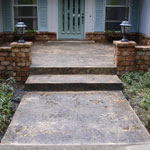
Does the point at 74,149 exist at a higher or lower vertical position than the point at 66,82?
A: lower

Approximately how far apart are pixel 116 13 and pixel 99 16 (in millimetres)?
651

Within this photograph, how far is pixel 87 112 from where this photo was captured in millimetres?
3475

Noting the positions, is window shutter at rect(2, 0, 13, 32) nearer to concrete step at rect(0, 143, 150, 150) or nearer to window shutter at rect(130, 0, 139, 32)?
window shutter at rect(130, 0, 139, 32)

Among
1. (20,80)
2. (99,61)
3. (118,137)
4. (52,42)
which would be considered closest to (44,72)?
(20,80)

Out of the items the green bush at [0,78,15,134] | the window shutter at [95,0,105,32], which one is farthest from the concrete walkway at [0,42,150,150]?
the window shutter at [95,0,105,32]

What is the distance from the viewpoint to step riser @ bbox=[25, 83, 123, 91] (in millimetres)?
4297

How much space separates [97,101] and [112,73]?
123 cm

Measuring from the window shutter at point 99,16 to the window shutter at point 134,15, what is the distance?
1.05 m

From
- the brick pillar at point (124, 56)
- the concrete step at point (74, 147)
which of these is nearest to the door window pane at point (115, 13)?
the brick pillar at point (124, 56)

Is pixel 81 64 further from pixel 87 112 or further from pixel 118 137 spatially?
pixel 118 137

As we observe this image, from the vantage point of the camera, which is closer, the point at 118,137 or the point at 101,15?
the point at 118,137

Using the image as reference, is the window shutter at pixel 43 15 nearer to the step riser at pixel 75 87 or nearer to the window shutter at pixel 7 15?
the window shutter at pixel 7 15

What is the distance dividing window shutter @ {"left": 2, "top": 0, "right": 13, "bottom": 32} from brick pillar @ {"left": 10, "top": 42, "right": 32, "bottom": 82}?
13.6 ft

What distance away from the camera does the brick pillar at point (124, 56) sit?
4898mm
